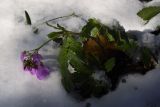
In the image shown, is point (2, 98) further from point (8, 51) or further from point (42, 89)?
point (8, 51)

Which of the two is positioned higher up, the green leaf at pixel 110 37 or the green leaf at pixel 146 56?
the green leaf at pixel 110 37

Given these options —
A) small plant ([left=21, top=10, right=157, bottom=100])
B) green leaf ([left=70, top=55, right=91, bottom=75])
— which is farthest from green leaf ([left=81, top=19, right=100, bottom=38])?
green leaf ([left=70, top=55, right=91, bottom=75])

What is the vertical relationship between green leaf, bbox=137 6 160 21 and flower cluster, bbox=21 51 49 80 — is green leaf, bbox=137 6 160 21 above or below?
below

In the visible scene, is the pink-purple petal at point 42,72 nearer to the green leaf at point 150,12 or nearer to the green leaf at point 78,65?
the green leaf at point 78,65

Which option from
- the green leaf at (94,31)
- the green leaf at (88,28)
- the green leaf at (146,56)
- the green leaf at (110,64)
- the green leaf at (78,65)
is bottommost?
the green leaf at (146,56)

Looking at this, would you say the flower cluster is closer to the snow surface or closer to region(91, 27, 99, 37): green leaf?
the snow surface

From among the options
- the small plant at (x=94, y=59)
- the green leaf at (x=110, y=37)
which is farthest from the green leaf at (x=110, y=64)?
the green leaf at (x=110, y=37)

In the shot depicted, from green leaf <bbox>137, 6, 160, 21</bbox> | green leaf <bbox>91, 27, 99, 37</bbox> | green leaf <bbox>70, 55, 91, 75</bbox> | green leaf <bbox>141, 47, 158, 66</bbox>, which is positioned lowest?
green leaf <bbox>141, 47, 158, 66</bbox>
